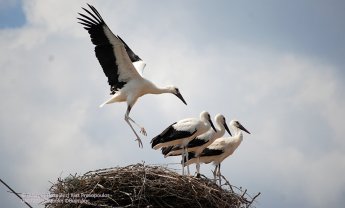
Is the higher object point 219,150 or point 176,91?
point 176,91

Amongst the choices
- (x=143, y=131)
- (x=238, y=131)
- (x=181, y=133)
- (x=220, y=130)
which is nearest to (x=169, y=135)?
(x=181, y=133)

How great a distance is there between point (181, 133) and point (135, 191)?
3397 mm

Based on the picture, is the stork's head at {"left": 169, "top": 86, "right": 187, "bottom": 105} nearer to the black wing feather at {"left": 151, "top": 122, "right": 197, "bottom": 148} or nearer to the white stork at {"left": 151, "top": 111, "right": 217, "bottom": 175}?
the white stork at {"left": 151, "top": 111, "right": 217, "bottom": 175}

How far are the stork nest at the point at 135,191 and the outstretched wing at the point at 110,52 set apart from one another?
11.0 ft

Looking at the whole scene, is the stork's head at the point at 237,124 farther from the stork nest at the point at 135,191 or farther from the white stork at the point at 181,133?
the stork nest at the point at 135,191

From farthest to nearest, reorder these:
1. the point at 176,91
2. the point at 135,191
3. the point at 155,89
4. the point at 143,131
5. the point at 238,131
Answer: the point at 238,131
the point at 176,91
the point at 155,89
the point at 143,131
the point at 135,191

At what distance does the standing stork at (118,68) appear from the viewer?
11844 millimetres

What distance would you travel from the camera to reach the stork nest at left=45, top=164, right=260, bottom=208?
871 cm

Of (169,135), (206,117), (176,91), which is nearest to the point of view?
(169,135)

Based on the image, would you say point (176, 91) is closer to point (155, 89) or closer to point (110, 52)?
point (155, 89)

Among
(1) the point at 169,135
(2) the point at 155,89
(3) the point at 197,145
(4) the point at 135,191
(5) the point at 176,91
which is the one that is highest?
(5) the point at 176,91

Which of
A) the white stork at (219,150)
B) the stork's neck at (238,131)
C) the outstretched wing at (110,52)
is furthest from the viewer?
the stork's neck at (238,131)

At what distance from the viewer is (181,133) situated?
11.9 meters

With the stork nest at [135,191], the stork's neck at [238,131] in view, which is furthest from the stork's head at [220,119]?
the stork nest at [135,191]
